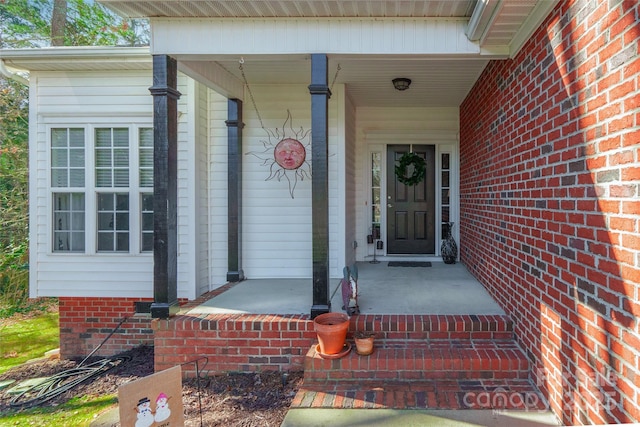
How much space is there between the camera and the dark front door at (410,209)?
550 centimetres

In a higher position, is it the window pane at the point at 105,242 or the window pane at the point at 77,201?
the window pane at the point at 77,201

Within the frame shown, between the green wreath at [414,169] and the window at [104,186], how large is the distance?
11.6ft

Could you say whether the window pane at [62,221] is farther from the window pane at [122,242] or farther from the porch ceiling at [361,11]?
the porch ceiling at [361,11]

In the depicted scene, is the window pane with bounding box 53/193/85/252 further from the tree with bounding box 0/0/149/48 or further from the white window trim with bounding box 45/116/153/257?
the tree with bounding box 0/0/149/48

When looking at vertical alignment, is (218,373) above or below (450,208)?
below

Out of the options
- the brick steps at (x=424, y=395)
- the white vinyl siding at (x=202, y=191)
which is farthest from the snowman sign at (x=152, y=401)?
the white vinyl siding at (x=202, y=191)

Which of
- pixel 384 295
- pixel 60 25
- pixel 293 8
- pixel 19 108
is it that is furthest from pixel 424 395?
pixel 60 25

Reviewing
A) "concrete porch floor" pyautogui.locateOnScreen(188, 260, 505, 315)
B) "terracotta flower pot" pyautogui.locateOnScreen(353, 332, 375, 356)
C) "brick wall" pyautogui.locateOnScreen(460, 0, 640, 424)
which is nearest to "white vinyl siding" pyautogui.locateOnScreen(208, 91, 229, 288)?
"concrete porch floor" pyautogui.locateOnScreen(188, 260, 505, 315)

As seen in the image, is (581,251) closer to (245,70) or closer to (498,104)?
(498,104)

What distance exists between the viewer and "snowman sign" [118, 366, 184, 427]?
174cm

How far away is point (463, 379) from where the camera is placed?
8.29 feet

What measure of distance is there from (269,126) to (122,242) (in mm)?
2352

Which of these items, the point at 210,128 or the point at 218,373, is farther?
the point at 210,128

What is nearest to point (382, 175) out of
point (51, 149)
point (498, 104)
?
point (498, 104)
